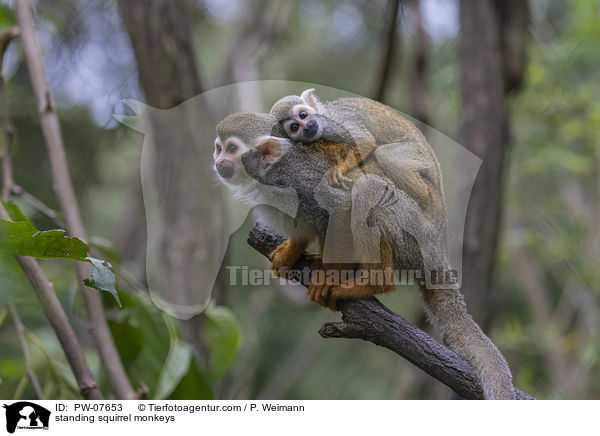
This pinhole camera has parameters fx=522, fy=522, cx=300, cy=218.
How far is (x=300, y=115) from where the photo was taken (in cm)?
98

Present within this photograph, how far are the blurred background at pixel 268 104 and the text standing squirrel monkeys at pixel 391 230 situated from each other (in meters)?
0.07

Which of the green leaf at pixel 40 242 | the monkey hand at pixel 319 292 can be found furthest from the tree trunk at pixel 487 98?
the green leaf at pixel 40 242

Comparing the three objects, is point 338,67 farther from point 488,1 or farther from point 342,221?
point 342,221

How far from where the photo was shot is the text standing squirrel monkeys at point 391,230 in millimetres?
1017

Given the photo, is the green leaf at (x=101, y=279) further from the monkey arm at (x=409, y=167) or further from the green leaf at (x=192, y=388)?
the green leaf at (x=192, y=388)

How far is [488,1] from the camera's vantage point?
7.18ft

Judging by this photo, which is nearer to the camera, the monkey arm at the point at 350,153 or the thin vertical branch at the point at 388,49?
A: the monkey arm at the point at 350,153

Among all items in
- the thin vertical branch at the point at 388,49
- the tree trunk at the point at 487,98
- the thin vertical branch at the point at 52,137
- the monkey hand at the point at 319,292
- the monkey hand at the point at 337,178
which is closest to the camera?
the monkey hand at the point at 337,178

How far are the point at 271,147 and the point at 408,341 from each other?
17.7 inches

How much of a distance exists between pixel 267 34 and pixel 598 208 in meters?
2.30

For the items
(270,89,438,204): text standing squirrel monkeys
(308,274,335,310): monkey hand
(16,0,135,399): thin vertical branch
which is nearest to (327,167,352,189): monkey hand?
(270,89,438,204): text standing squirrel monkeys
